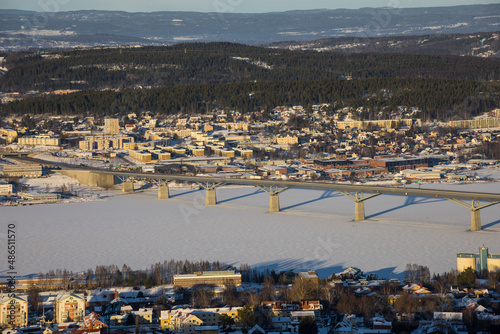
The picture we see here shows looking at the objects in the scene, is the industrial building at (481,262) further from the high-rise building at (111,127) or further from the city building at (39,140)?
the high-rise building at (111,127)

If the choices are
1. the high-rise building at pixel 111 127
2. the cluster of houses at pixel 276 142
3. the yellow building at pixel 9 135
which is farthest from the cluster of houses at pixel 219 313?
the high-rise building at pixel 111 127

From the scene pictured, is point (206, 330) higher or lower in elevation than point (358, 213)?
higher

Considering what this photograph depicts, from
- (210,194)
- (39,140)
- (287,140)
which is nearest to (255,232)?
(210,194)

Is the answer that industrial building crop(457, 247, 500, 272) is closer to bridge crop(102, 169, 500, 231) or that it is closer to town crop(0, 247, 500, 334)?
town crop(0, 247, 500, 334)

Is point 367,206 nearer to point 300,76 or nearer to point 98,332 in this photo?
point 98,332

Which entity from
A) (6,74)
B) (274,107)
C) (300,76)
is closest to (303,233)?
(274,107)

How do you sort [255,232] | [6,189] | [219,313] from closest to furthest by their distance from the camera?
[219,313] < [255,232] < [6,189]

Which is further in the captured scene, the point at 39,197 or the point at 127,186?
the point at 127,186

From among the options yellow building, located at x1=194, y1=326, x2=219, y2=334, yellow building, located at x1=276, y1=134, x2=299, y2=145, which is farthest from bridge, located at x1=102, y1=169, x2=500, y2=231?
yellow building, located at x1=276, y1=134, x2=299, y2=145

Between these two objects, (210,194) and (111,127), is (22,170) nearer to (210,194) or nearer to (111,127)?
(210,194)
